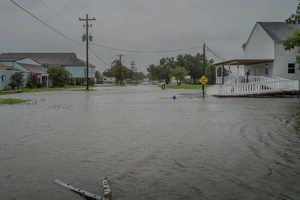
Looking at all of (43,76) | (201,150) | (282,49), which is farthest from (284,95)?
(43,76)

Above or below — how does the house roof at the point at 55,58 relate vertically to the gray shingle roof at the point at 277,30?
above

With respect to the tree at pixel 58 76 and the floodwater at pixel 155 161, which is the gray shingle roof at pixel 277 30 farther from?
the tree at pixel 58 76

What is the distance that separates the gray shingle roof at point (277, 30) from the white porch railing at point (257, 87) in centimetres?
586

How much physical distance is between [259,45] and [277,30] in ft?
8.13

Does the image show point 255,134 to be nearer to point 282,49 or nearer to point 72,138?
point 72,138

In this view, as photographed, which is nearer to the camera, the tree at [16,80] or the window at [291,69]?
the window at [291,69]

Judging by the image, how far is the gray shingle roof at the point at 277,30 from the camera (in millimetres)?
35069

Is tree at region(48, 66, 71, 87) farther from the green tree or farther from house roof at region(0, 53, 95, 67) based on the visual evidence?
the green tree

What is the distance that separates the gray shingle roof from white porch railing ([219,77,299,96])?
586 cm

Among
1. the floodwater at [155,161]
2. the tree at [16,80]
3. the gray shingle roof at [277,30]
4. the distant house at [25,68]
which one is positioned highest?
the gray shingle roof at [277,30]

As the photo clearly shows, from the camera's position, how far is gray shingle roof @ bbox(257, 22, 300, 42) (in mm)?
35069

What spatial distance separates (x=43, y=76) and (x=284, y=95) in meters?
50.9

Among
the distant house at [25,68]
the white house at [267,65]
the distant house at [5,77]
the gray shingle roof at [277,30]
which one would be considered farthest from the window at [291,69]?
the distant house at [25,68]

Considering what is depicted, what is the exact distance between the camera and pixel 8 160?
6652 mm
